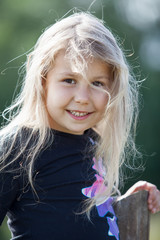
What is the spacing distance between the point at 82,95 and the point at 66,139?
0.25 m

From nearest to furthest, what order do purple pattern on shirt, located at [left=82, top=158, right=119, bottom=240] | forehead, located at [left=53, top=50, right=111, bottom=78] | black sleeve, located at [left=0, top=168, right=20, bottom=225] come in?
black sleeve, located at [left=0, top=168, right=20, bottom=225] → forehead, located at [left=53, top=50, right=111, bottom=78] → purple pattern on shirt, located at [left=82, top=158, right=119, bottom=240]

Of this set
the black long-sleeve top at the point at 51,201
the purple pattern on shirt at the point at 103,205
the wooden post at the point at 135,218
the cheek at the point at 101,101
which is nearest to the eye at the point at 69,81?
the cheek at the point at 101,101

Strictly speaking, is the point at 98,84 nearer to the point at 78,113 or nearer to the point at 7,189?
the point at 78,113

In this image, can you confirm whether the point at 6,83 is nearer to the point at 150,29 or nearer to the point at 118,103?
the point at 150,29

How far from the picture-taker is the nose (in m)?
2.26

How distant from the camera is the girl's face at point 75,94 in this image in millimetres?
2271

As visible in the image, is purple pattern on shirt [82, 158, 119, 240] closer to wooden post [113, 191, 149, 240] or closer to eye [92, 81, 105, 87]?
wooden post [113, 191, 149, 240]

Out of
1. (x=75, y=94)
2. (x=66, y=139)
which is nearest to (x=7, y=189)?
(x=66, y=139)

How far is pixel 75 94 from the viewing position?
2.27 m

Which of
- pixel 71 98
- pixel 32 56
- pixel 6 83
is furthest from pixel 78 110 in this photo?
pixel 6 83

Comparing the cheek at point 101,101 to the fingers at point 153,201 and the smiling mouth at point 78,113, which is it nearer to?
the smiling mouth at point 78,113

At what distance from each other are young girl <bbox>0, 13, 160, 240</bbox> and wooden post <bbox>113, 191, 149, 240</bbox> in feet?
0.14

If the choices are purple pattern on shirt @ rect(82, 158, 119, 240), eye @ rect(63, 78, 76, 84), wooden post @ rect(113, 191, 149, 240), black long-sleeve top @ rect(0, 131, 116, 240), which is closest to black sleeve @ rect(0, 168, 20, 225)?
black long-sleeve top @ rect(0, 131, 116, 240)

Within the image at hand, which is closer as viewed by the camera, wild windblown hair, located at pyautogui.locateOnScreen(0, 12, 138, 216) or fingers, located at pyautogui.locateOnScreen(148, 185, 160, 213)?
wild windblown hair, located at pyautogui.locateOnScreen(0, 12, 138, 216)
